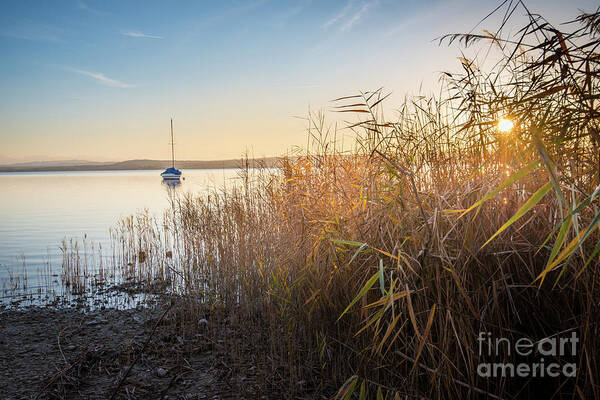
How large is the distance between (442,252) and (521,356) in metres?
0.91

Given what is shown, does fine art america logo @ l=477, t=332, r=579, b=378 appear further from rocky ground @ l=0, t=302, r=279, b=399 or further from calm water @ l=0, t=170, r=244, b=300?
calm water @ l=0, t=170, r=244, b=300

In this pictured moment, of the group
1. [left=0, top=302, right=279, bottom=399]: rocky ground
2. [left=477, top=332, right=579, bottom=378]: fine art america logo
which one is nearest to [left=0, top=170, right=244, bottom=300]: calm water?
[left=0, top=302, right=279, bottom=399]: rocky ground

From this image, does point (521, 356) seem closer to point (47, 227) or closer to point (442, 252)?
point (442, 252)

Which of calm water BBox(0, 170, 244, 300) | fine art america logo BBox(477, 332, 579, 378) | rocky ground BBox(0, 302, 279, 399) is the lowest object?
calm water BBox(0, 170, 244, 300)

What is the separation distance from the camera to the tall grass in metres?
2.04

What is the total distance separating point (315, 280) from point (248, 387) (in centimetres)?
120

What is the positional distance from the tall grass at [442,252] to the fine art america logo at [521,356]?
0.05 m

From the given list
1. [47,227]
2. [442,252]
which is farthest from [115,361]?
[47,227]

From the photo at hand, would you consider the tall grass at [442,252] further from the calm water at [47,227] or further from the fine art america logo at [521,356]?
the calm water at [47,227]

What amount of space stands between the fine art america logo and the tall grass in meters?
0.05

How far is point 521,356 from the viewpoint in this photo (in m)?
2.34

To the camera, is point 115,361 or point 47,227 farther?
point 47,227

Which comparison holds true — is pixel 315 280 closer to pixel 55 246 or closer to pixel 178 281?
pixel 178 281

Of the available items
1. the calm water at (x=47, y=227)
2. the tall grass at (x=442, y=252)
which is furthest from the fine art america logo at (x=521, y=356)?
the calm water at (x=47, y=227)
